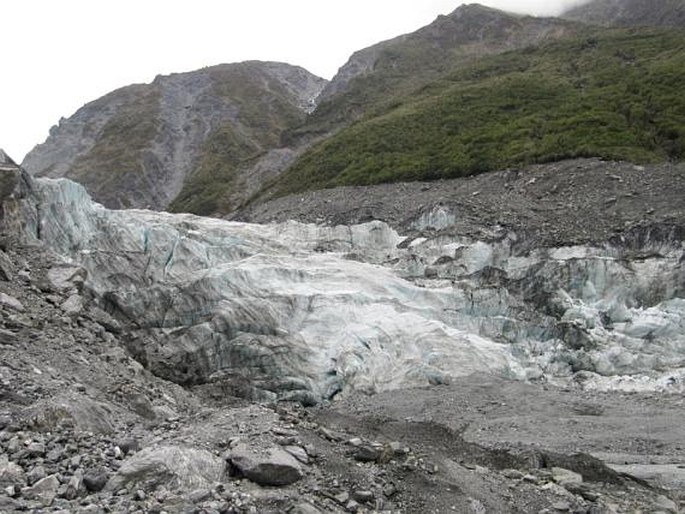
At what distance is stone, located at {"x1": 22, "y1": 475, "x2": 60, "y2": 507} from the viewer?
7.68 m

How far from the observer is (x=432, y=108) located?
2817 inches

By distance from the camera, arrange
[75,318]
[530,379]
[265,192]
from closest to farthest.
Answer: [75,318]
[530,379]
[265,192]

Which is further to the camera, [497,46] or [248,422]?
[497,46]

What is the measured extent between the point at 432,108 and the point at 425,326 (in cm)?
5004

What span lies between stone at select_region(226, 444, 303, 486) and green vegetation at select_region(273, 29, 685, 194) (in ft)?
137

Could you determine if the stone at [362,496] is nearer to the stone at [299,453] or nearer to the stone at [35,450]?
the stone at [299,453]

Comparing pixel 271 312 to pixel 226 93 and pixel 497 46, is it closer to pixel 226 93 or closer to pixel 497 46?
pixel 497 46

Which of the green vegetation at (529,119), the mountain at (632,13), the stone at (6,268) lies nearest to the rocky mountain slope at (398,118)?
the green vegetation at (529,119)

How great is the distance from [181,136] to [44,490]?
406 ft

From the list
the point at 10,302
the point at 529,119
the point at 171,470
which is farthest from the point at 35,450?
the point at 529,119

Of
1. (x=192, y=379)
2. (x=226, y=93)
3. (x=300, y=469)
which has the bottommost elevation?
(x=192, y=379)

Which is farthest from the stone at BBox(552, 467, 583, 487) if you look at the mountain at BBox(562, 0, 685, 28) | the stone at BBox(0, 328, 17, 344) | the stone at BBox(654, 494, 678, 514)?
the mountain at BBox(562, 0, 685, 28)

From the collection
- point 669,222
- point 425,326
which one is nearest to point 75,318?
point 425,326

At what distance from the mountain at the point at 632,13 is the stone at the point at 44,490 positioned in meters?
112
